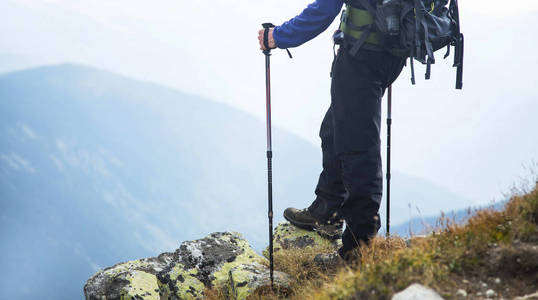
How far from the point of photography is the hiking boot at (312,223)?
743cm

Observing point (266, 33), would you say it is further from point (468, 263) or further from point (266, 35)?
point (468, 263)

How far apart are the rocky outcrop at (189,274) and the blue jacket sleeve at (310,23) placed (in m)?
3.19

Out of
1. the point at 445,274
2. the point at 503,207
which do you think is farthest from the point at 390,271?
the point at 503,207

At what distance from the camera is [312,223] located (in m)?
7.67

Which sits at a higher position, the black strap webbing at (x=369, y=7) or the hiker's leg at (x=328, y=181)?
the black strap webbing at (x=369, y=7)

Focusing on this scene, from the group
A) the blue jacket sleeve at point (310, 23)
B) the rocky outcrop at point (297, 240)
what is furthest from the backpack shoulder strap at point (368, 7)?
the rocky outcrop at point (297, 240)

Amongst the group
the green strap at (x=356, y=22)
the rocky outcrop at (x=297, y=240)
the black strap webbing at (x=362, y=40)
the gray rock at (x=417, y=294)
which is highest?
the green strap at (x=356, y=22)

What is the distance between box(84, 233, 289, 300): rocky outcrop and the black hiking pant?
5.27ft

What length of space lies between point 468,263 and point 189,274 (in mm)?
4368

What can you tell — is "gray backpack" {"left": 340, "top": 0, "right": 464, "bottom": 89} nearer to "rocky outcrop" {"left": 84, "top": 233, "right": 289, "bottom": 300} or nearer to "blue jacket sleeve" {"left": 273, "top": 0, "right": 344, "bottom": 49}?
"blue jacket sleeve" {"left": 273, "top": 0, "right": 344, "bottom": 49}

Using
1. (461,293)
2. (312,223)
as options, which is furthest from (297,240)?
(461,293)

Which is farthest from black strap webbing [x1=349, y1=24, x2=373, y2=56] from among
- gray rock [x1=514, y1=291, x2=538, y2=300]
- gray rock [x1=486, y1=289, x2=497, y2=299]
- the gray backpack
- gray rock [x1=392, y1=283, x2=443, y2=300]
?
gray rock [x1=514, y1=291, x2=538, y2=300]

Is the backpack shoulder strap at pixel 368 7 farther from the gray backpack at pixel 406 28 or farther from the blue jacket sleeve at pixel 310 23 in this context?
the blue jacket sleeve at pixel 310 23

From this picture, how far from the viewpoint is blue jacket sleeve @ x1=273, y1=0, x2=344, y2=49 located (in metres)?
5.46
